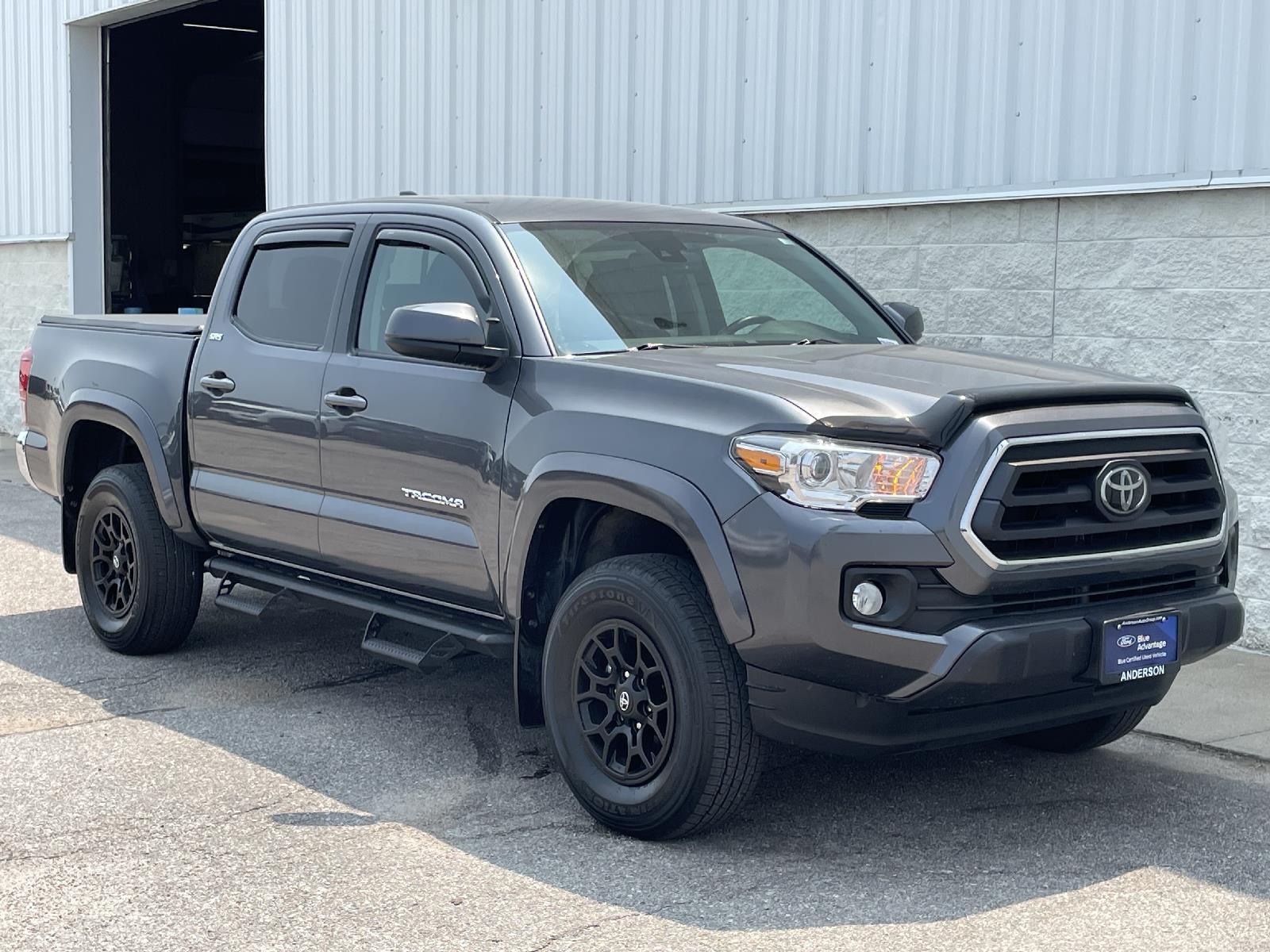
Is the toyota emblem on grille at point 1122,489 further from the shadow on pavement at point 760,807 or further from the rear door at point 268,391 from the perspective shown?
the rear door at point 268,391

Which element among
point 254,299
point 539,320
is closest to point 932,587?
point 539,320

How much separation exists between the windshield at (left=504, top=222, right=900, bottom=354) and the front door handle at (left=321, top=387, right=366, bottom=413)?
A: 79cm

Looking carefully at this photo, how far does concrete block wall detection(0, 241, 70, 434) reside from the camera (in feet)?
52.9

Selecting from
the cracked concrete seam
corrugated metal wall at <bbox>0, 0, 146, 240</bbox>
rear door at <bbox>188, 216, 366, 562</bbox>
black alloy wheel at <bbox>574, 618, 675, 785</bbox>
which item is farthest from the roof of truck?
corrugated metal wall at <bbox>0, 0, 146, 240</bbox>

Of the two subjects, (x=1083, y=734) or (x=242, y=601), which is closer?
(x=1083, y=734)

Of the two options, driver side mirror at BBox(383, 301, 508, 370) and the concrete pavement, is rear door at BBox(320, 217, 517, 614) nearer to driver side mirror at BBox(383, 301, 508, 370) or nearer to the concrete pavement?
driver side mirror at BBox(383, 301, 508, 370)

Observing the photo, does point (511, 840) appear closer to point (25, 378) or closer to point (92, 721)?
point (92, 721)

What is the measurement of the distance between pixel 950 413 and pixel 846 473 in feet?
1.05

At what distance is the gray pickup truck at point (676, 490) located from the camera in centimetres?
427

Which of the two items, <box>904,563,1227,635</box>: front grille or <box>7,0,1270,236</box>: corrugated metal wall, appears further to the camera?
<box>7,0,1270,236</box>: corrugated metal wall

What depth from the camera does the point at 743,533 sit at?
4.33 m

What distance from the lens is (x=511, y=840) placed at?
473cm

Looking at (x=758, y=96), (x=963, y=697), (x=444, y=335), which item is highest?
(x=758, y=96)

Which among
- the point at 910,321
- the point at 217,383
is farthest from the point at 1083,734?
the point at 217,383
